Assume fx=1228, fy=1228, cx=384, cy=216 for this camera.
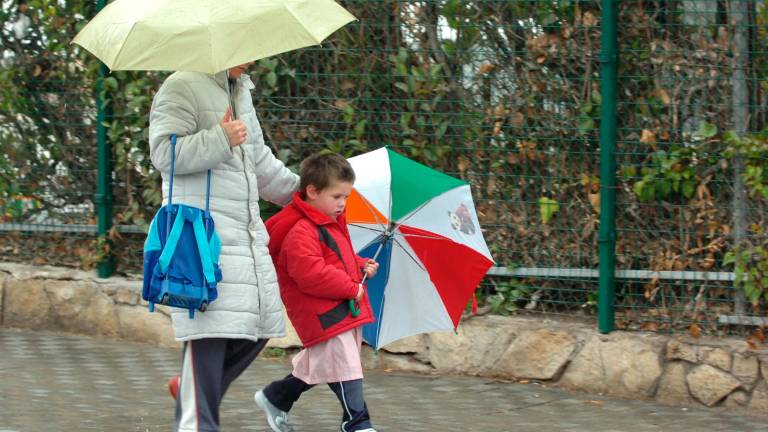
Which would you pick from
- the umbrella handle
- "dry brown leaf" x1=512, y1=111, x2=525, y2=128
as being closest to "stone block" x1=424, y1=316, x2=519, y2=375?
"dry brown leaf" x1=512, y1=111, x2=525, y2=128

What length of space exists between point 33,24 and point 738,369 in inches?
195

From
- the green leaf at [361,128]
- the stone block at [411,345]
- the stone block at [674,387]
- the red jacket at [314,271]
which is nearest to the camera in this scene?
the red jacket at [314,271]

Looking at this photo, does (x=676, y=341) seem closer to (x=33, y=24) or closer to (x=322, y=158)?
(x=322, y=158)

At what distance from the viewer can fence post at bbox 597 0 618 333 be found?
643 centimetres

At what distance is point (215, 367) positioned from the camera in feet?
15.7

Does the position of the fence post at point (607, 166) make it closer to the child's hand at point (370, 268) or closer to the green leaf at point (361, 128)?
the green leaf at point (361, 128)

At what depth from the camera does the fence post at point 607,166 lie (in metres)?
6.43

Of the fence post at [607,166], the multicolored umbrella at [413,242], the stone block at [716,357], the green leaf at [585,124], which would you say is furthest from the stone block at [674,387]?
the multicolored umbrella at [413,242]

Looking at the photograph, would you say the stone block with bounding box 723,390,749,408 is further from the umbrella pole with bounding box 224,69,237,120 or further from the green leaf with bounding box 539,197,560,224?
the umbrella pole with bounding box 224,69,237,120

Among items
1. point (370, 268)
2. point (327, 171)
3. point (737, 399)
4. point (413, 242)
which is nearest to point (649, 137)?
point (737, 399)

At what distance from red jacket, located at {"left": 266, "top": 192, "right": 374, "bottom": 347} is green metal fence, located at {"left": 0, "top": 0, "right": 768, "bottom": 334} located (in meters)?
1.86

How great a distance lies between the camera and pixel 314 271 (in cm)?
496

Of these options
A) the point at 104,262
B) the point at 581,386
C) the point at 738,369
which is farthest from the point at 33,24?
the point at 738,369

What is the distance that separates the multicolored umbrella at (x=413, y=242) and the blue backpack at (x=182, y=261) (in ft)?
2.68
